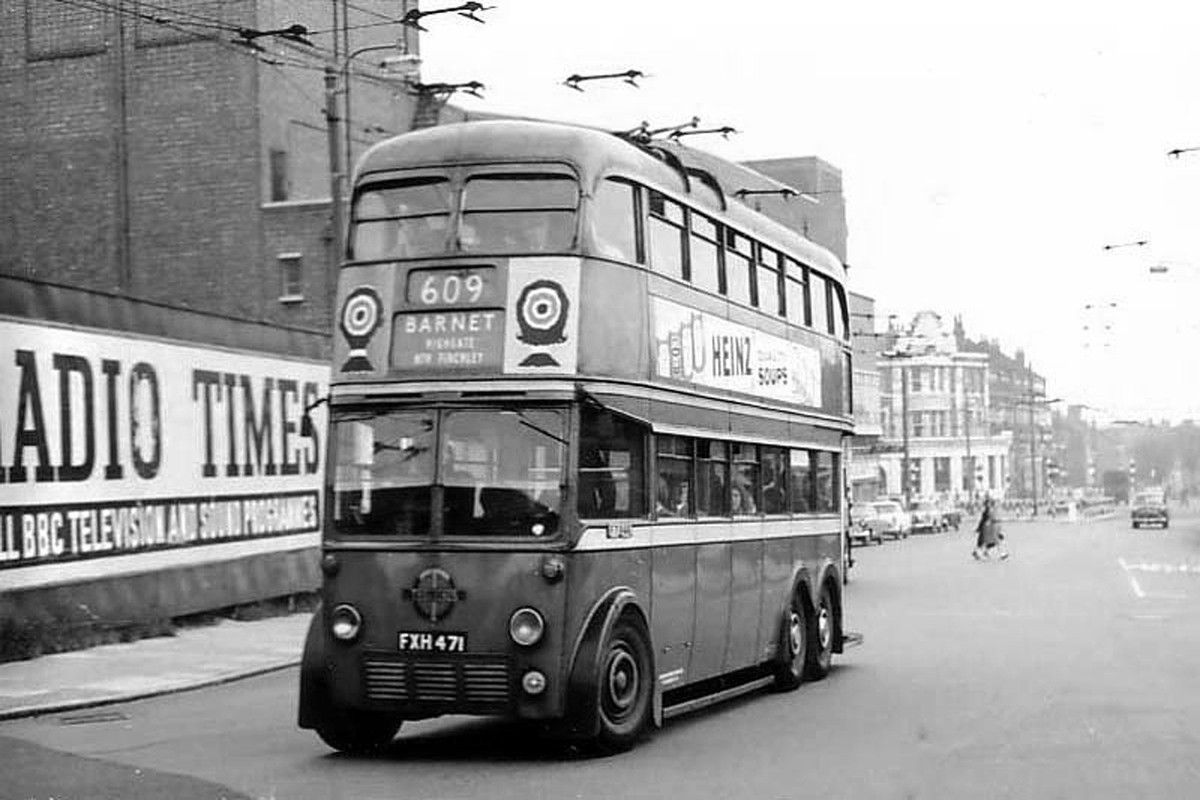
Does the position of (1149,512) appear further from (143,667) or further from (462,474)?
(462,474)

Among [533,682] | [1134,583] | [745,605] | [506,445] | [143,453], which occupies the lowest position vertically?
[1134,583]

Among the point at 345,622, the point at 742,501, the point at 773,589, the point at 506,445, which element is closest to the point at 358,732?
the point at 345,622

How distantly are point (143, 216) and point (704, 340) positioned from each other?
28252mm

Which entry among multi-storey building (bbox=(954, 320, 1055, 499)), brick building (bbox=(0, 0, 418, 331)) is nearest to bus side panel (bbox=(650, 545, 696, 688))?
brick building (bbox=(0, 0, 418, 331))

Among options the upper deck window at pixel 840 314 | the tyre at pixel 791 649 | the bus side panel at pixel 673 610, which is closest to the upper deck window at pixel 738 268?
the bus side panel at pixel 673 610

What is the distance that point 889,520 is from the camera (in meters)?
74.3

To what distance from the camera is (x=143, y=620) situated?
78.4ft

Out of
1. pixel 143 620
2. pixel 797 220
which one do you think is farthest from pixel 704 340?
pixel 797 220

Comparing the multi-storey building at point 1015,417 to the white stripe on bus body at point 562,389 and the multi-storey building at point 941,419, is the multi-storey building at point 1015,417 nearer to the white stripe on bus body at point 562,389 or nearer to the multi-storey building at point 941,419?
the multi-storey building at point 941,419

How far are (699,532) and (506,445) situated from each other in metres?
2.94

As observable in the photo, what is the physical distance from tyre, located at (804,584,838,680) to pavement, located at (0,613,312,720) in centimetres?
614

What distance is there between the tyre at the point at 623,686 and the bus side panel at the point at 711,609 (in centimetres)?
144

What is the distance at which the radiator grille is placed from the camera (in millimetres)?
11852

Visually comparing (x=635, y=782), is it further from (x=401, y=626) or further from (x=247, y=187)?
(x=247, y=187)
